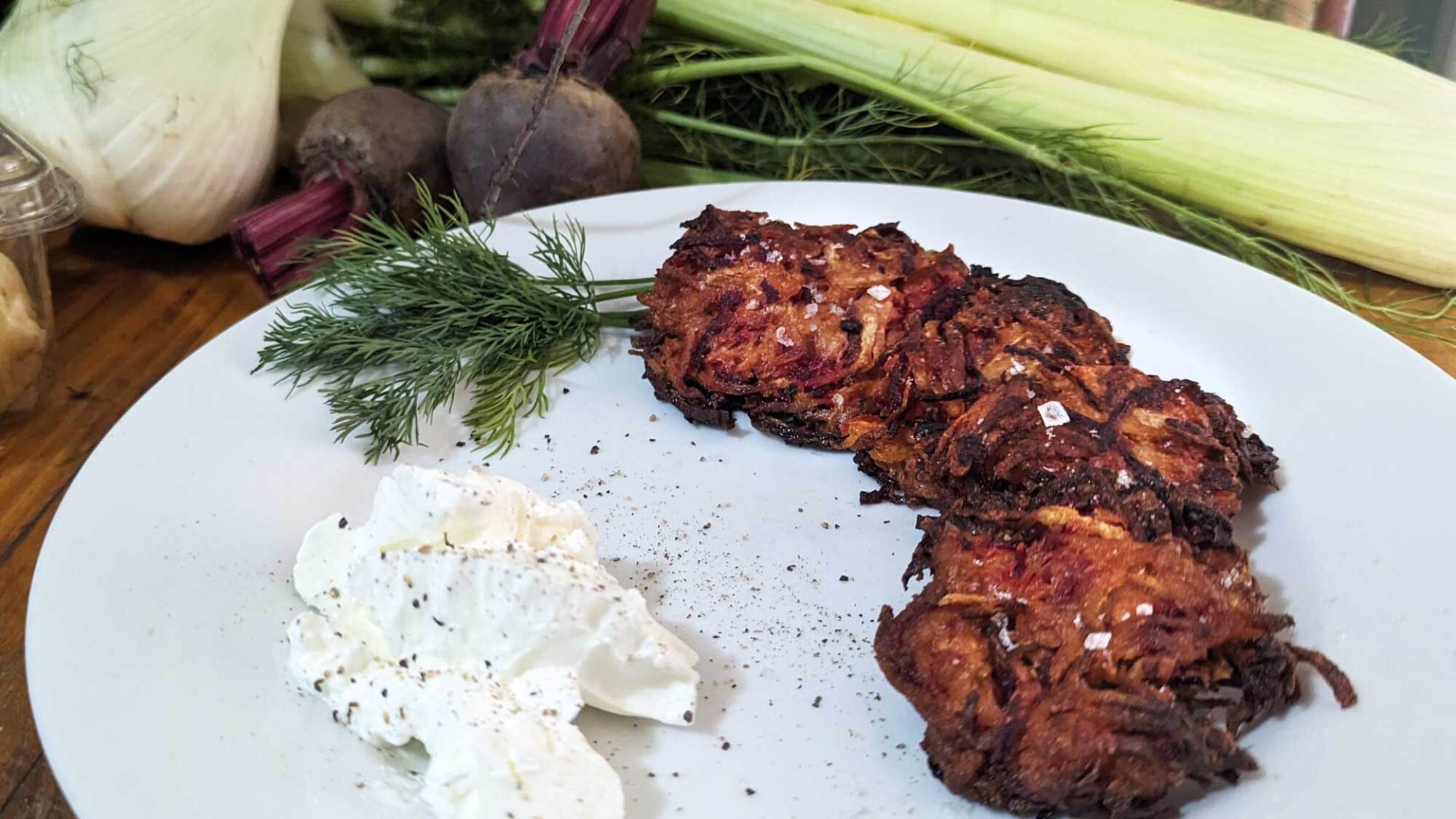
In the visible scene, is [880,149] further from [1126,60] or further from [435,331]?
[435,331]

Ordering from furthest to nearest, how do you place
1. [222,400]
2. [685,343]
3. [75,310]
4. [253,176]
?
[253,176], [75,310], [685,343], [222,400]

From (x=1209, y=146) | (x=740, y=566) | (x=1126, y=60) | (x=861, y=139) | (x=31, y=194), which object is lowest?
(x=740, y=566)

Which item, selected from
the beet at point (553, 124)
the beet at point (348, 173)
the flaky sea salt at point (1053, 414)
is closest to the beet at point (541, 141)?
the beet at point (553, 124)

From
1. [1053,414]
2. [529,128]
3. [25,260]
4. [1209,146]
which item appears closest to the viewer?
[1053,414]

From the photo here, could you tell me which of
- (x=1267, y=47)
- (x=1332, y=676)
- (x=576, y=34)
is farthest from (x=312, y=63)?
(x=1332, y=676)

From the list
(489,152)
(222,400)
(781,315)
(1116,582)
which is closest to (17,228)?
(222,400)

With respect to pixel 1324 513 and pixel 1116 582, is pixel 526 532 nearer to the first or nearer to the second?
pixel 1116 582
